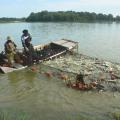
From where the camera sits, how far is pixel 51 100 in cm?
1160

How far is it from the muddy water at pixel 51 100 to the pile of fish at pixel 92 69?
1270 millimetres

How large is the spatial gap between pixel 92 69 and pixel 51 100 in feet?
17.3

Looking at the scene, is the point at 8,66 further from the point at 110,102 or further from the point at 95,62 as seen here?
the point at 110,102

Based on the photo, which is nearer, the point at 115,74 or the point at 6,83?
the point at 6,83

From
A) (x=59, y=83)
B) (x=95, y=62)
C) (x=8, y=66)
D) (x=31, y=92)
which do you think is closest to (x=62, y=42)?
(x=95, y=62)

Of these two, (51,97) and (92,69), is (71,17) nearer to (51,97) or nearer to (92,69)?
(92,69)

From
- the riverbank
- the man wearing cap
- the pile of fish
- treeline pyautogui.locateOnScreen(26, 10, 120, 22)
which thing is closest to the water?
the pile of fish

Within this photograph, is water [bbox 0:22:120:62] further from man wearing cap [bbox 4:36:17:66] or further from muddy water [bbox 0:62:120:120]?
muddy water [bbox 0:62:120:120]

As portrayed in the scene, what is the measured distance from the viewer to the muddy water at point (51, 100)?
10215mm

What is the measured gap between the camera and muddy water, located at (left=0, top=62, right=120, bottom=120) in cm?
1021

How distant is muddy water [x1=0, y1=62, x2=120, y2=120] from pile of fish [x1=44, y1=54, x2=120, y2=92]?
1270mm

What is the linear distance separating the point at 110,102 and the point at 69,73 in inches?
175

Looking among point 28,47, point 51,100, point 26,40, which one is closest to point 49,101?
point 51,100

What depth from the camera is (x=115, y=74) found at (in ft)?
50.4
